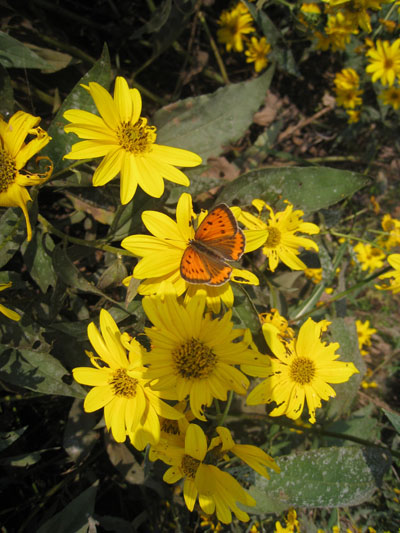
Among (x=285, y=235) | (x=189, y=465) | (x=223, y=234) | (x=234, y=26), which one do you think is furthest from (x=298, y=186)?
(x=234, y=26)

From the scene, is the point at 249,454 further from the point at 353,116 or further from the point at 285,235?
the point at 353,116

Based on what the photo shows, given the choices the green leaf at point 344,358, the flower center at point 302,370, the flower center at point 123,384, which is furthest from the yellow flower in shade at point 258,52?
the flower center at point 123,384

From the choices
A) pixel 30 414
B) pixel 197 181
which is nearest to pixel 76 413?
pixel 30 414

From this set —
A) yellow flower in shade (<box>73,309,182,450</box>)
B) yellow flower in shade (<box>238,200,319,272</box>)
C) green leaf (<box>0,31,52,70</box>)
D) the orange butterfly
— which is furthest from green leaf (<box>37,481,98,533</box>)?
green leaf (<box>0,31,52,70</box>)

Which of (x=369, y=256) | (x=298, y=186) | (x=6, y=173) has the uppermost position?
(x=6, y=173)

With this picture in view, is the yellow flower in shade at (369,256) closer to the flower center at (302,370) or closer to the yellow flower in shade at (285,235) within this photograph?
the yellow flower in shade at (285,235)

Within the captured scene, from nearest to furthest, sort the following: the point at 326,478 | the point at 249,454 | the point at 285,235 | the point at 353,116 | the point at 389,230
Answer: the point at 249,454, the point at 285,235, the point at 326,478, the point at 389,230, the point at 353,116
